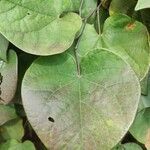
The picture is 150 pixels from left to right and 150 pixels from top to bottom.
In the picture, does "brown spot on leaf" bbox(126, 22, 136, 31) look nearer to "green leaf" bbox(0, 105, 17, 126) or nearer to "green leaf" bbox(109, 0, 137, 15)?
"green leaf" bbox(109, 0, 137, 15)

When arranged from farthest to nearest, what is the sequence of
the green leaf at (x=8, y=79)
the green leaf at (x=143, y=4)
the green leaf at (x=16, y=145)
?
the green leaf at (x=16, y=145) → the green leaf at (x=8, y=79) → the green leaf at (x=143, y=4)

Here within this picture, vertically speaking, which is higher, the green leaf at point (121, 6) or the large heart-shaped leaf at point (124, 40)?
the green leaf at point (121, 6)

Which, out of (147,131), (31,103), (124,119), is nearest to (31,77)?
(31,103)

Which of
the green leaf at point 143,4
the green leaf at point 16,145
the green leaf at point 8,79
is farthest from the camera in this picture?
the green leaf at point 16,145

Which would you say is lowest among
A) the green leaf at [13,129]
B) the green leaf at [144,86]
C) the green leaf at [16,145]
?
the green leaf at [16,145]

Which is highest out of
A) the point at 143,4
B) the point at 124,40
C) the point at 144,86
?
the point at 143,4

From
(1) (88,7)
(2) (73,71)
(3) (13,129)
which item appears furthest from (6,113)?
(1) (88,7)

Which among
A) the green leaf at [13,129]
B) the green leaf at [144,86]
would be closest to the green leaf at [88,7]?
the green leaf at [144,86]

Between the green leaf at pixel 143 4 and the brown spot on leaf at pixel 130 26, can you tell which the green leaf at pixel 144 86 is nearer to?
the brown spot on leaf at pixel 130 26

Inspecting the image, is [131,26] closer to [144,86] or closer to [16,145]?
[144,86]
